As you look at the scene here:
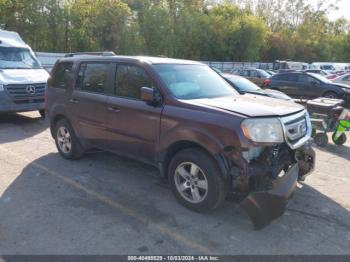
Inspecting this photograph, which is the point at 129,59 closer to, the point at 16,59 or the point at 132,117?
the point at 132,117

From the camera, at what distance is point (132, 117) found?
445 centimetres

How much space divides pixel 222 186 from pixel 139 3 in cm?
3225

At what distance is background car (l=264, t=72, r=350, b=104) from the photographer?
1359 centimetres

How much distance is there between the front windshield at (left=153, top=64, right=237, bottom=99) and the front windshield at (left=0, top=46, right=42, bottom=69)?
6.41 meters

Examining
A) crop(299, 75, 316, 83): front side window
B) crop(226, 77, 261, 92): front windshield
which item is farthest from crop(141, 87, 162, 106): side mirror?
crop(299, 75, 316, 83): front side window

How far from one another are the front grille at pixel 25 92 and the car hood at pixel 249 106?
6199 mm

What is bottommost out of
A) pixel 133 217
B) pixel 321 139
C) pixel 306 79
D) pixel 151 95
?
pixel 133 217

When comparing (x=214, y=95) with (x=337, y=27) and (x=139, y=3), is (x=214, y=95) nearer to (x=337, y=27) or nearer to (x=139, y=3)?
(x=139, y=3)

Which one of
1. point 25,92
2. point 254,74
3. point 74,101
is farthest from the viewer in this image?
point 254,74

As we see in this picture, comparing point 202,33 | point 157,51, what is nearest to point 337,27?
point 202,33

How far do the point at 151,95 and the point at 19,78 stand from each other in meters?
6.11

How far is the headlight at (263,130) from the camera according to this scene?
11.4ft

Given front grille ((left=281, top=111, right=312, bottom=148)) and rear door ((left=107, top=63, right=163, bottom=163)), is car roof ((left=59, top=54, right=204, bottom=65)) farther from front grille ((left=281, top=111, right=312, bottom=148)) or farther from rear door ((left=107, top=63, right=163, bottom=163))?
front grille ((left=281, top=111, right=312, bottom=148))

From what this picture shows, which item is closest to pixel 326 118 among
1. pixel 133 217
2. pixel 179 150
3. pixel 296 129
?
pixel 296 129
